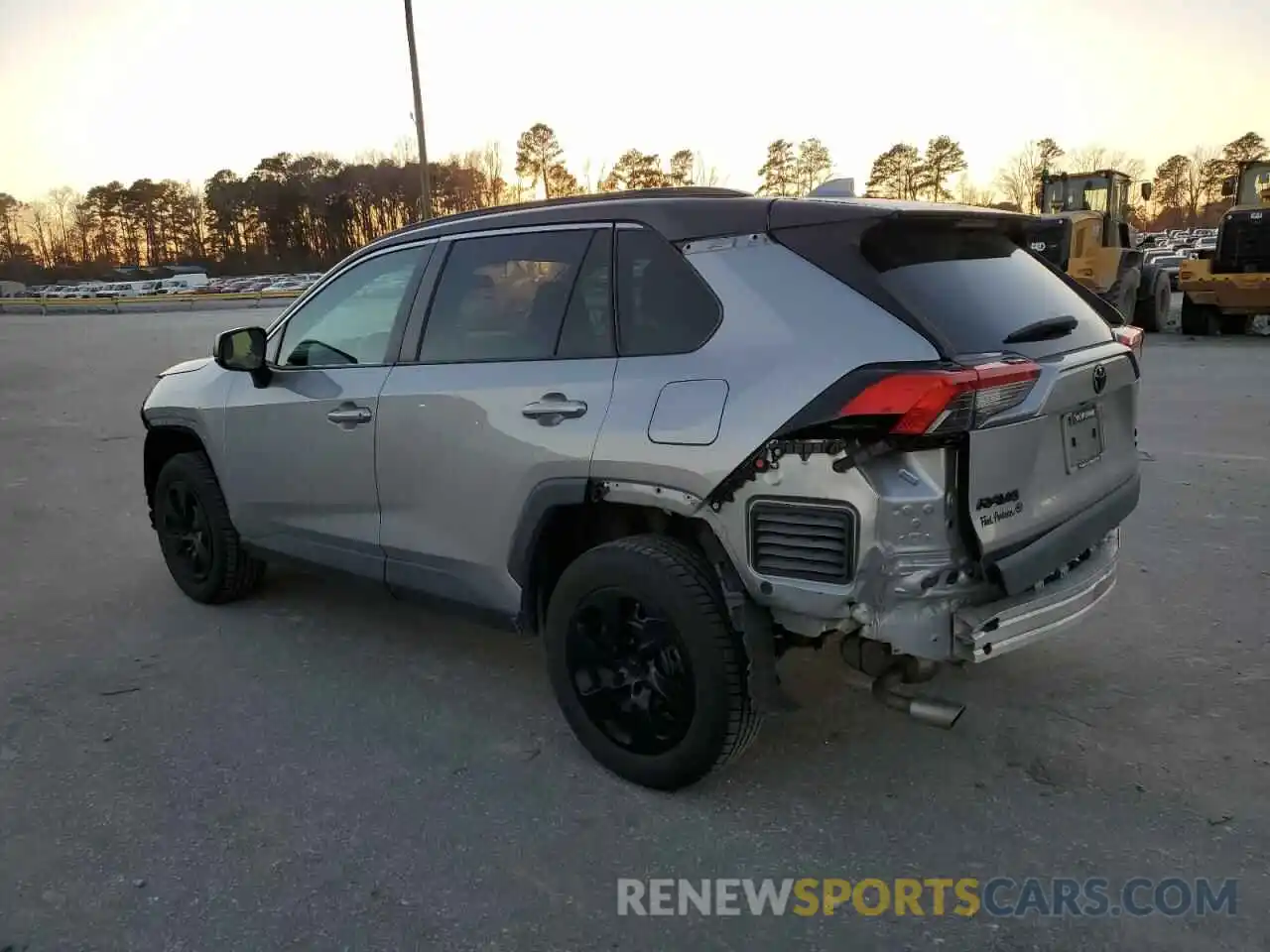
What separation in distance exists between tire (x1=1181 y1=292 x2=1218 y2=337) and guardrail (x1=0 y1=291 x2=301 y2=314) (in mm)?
34148

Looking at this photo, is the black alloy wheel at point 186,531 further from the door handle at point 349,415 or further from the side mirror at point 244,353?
the door handle at point 349,415

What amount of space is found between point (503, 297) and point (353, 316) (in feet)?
3.08

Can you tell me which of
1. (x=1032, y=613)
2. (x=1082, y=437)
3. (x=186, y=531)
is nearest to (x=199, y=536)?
(x=186, y=531)

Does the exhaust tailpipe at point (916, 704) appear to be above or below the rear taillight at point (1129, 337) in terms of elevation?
Answer: below

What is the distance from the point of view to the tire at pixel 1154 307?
18.3 meters

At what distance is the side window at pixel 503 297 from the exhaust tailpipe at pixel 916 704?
1.54 m

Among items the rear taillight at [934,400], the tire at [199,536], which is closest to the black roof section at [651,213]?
the rear taillight at [934,400]

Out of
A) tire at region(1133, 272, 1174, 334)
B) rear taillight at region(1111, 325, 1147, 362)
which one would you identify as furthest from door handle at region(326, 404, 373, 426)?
tire at region(1133, 272, 1174, 334)

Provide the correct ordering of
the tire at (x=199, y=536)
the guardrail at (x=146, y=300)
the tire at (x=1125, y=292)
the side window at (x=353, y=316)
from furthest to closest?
the guardrail at (x=146, y=300) → the tire at (x=1125, y=292) → the tire at (x=199, y=536) → the side window at (x=353, y=316)

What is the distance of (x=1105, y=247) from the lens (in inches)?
677

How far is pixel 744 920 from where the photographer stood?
2539 mm

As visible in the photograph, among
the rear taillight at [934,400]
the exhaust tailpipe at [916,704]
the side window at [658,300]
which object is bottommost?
the exhaust tailpipe at [916,704]

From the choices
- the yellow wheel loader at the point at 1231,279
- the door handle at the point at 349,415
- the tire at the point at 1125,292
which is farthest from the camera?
the tire at the point at 1125,292

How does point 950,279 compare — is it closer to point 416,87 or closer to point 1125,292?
point 1125,292
